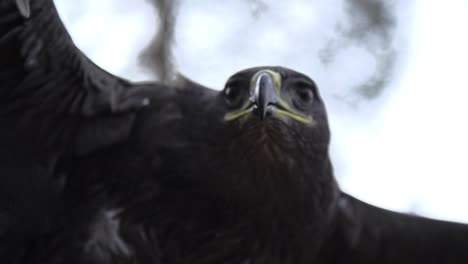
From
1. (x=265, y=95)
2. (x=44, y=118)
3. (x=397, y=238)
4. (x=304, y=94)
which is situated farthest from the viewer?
(x=397, y=238)

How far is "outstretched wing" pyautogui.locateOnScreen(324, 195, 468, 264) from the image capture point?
336 cm

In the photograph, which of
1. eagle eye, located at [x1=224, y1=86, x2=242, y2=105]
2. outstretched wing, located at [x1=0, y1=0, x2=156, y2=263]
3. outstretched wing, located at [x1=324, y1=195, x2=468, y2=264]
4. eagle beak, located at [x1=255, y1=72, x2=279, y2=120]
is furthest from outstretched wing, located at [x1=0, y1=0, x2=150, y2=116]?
outstretched wing, located at [x1=324, y1=195, x2=468, y2=264]

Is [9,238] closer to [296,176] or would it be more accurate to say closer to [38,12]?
[38,12]

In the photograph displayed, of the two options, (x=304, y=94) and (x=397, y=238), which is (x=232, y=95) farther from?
(x=397, y=238)

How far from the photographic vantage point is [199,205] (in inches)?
115

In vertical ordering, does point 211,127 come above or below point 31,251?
above

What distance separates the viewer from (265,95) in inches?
110

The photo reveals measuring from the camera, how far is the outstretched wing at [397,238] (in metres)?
3.36

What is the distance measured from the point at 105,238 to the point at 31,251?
9.2 inches

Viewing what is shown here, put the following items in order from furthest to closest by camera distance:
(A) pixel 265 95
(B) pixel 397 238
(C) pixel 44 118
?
(B) pixel 397 238
(C) pixel 44 118
(A) pixel 265 95

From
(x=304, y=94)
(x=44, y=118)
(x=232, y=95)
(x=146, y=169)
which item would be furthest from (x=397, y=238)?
(x=44, y=118)

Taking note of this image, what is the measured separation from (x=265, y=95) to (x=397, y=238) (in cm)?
94

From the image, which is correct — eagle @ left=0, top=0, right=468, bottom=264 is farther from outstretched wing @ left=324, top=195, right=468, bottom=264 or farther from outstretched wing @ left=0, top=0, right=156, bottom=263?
outstretched wing @ left=324, top=195, right=468, bottom=264

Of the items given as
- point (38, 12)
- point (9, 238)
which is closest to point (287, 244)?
point (9, 238)
